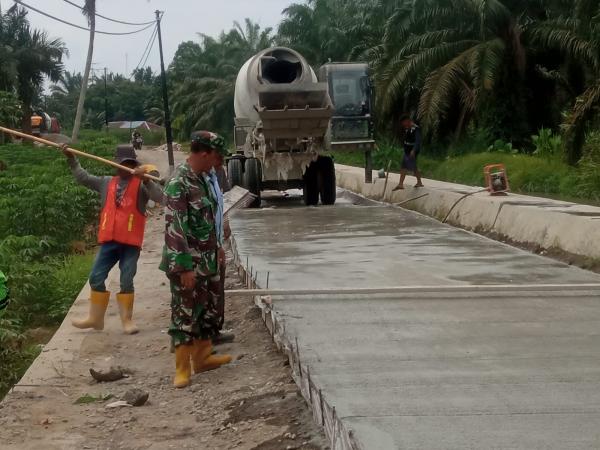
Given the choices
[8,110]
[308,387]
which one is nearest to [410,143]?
[308,387]

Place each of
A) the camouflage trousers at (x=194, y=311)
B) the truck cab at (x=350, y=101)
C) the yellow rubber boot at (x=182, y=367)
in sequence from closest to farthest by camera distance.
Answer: the camouflage trousers at (x=194, y=311) → the yellow rubber boot at (x=182, y=367) → the truck cab at (x=350, y=101)

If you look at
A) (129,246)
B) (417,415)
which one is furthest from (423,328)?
(129,246)

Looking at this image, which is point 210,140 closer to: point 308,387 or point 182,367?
point 182,367

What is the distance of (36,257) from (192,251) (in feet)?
24.8

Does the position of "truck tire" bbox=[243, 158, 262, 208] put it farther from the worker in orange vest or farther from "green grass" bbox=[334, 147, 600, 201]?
the worker in orange vest

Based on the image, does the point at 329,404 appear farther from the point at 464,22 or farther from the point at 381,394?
the point at 464,22

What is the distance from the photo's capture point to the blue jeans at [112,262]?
765cm

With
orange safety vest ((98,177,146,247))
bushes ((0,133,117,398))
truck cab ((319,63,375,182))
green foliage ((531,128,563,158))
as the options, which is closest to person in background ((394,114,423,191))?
truck cab ((319,63,375,182))

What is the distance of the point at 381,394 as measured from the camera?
4.53 m

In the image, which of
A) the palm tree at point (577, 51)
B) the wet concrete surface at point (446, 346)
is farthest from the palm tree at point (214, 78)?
the wet concrete surface at point (446, 346)

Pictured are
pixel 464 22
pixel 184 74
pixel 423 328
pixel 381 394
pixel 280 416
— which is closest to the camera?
pixel 381 394

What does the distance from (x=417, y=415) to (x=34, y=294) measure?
6.73 meters

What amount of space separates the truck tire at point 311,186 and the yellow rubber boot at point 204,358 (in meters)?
11.1

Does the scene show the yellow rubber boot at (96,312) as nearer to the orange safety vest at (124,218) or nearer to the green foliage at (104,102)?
the orange safety vest at (124,218)
